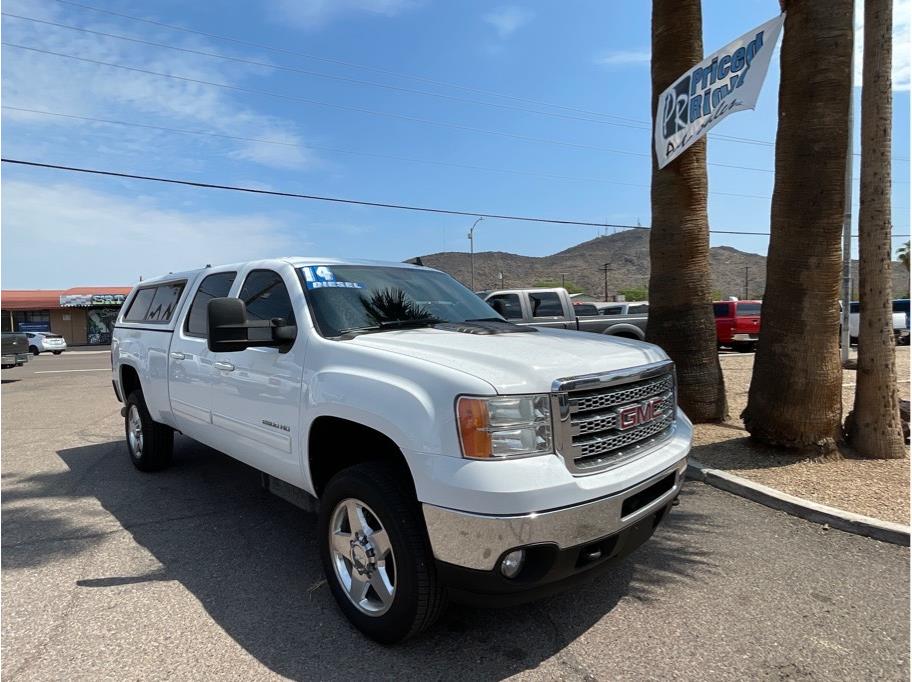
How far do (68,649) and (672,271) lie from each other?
6607mm

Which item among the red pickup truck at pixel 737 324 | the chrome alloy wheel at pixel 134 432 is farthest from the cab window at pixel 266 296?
the red pickup truck at pixel 737 324

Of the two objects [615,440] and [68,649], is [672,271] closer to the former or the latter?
[615,440]

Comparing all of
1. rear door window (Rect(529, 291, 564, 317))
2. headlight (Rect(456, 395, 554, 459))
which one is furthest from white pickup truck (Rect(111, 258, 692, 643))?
rear door window (Rect(529, 291, 564, 317))

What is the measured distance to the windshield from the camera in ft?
11.7

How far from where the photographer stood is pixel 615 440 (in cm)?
280

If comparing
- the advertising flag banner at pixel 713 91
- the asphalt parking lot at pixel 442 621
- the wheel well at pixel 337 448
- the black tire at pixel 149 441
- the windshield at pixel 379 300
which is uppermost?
the advertising flag banner at pixel 713 91

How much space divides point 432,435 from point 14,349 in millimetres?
21400

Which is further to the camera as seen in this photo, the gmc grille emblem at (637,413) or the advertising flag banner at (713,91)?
the advertising flag banner at (713,91)

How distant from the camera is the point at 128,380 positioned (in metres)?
6.27

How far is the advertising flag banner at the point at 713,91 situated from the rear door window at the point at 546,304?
5.74 m

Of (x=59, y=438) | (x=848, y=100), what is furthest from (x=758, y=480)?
(x=59, y=438)

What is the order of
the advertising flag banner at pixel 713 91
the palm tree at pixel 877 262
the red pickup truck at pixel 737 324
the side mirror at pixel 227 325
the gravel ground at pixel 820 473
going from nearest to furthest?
1. the side mirror at pixel 227 325
2. the gravel ground at pixel 820 473
3. the palm tree at pixel 877 262
4. the advertising flag banner at pixel 713 91
5. the red pickup truck at pixel 737 324

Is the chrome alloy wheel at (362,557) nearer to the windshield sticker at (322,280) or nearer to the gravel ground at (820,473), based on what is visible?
the windshield sticker at (322,280)

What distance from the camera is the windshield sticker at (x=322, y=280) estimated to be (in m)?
3.75
